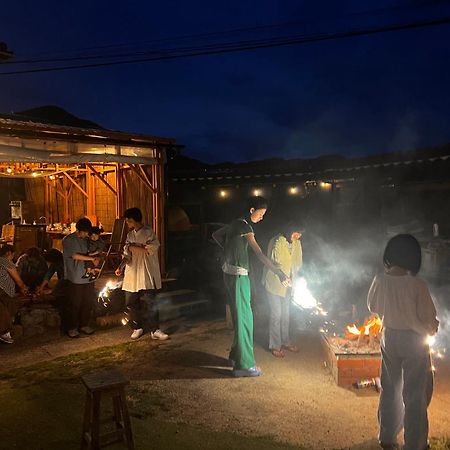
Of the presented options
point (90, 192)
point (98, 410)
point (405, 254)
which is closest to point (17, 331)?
point (98, 410)

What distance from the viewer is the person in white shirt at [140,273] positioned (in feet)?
26.2

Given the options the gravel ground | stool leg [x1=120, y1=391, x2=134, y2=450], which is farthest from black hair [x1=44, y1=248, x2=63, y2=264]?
stool leg [x1=120, y1=391, x2=134, y2=450]

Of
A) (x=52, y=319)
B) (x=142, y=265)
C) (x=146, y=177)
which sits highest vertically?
(x=146, y=177)

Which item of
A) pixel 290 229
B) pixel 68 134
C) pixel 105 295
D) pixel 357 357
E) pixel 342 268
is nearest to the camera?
pixel 357 357

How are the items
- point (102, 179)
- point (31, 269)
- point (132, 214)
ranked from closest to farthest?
1. point (132, 214)
2. point (31, 269)
3. point (102, 179)

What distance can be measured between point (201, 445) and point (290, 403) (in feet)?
4.87

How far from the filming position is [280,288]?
720cm

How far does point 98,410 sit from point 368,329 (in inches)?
161

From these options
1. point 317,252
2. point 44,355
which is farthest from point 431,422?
point 317,252

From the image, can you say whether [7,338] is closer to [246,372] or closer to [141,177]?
[246,372]

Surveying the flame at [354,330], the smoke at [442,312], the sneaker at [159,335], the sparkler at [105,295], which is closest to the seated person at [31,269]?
the sparkler at [105,295]

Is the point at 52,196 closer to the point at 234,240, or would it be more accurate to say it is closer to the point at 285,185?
the point at 285,185

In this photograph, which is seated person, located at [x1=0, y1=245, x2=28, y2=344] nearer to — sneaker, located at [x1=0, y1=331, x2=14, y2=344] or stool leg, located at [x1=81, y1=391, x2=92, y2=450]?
sneaker, located at [x1=0, y1=331, x2=14, y2=344]

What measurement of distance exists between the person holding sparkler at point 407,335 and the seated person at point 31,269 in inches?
302
